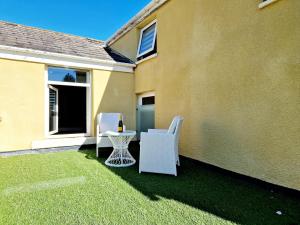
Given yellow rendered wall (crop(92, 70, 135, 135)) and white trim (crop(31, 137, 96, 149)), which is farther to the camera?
yellow rendered wall (crop(92, 70, 135, 135))

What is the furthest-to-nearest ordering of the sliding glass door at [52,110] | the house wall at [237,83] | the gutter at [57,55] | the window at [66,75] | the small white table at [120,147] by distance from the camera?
the sliding glass door at [52,110] < the window at [66,75] < the gutter at [57,55] < the small white table at [120,147] < the house wall at [237,83]

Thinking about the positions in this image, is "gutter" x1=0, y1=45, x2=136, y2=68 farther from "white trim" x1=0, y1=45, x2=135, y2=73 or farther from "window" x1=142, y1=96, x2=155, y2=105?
"window" x1=142, y1=96, x2=155, y2=105

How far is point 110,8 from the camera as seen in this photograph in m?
9.74

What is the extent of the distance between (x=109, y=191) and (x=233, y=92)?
8.90ft

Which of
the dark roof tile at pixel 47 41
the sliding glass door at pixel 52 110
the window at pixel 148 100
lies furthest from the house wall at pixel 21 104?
the window at pixel 148 100

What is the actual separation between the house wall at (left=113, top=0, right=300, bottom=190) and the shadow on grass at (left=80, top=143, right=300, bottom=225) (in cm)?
20

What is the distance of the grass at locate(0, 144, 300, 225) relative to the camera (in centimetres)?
220

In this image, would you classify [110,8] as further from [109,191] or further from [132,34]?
[109,191]

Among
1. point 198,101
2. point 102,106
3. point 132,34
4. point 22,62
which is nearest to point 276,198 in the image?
point 198,101

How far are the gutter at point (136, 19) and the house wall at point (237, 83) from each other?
1.53 ft

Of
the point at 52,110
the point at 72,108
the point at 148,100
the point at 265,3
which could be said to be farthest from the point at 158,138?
the point at 72,108

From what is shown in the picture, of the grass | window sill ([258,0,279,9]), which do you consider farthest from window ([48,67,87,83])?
window sill ([258,0,279,9])

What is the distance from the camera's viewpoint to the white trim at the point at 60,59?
198 inches

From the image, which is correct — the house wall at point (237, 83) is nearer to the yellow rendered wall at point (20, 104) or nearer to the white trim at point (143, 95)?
the white trim at point (143, 95)
